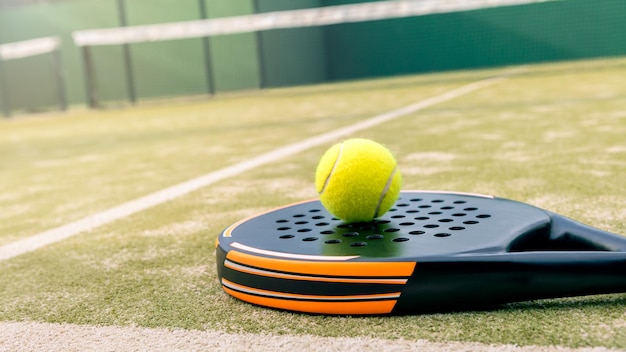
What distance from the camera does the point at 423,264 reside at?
3.67ft

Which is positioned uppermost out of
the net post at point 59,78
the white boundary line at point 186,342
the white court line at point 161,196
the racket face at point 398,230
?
the racket face at point 398,230

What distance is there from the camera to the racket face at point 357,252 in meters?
1.13

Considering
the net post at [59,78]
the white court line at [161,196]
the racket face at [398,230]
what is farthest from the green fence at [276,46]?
the racket face at [398,230]

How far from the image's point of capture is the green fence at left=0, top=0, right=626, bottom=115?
13.5 metres

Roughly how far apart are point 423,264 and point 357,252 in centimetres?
15

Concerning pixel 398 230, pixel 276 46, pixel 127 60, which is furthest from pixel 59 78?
pixel 398 230

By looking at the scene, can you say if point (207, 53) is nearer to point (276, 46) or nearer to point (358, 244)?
point (276, 46)

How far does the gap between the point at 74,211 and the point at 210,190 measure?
58 centimetres

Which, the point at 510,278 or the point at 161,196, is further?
the point at 161,196

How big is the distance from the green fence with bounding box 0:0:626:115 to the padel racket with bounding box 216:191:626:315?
40.6ft

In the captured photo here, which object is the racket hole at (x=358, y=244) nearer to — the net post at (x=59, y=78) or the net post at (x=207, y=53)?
the net post at (x=59, y=78)

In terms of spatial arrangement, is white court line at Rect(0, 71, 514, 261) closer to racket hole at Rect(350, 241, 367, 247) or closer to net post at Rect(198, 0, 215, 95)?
racket hole at Rect(350, 241, 367, 247)

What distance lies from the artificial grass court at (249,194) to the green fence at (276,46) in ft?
24.5

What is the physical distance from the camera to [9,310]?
1.35 m
